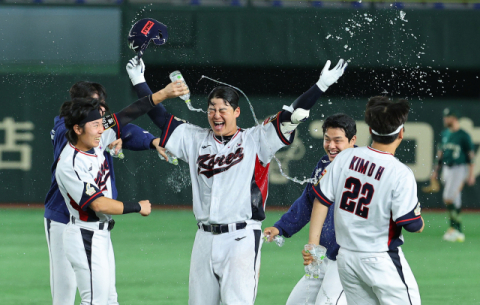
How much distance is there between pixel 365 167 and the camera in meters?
4.05

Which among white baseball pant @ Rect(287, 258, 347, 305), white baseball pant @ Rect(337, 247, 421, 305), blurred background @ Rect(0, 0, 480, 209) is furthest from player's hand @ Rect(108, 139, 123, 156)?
blurred background @ Rect(0, 0, 480, 209)

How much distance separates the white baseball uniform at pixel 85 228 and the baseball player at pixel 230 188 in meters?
0.57

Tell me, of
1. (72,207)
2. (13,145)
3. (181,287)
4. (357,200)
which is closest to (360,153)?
(357,200)

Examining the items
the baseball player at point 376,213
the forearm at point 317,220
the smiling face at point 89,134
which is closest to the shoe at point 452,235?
the baseball player at point 376,213

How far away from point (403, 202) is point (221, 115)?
138 cm

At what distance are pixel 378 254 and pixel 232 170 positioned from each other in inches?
45.1

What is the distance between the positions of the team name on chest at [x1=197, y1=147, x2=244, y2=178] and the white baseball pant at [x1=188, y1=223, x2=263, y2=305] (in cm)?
42

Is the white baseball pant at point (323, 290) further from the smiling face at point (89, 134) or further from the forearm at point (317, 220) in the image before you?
the smiling face at point (89, 134)

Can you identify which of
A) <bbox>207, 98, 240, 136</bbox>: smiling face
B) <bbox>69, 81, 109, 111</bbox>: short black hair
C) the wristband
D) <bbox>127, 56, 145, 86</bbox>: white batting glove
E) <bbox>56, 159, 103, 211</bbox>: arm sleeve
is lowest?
the wristband

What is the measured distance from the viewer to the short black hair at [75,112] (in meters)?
4.50

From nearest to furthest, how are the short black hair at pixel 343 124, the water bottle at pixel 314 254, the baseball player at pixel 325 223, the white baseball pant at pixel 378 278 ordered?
the white baseball pant at pixel 378 278, the water bottle at pixel 314 254, the baseball player at pixel 325 223, the short black hair at pixel 343 124

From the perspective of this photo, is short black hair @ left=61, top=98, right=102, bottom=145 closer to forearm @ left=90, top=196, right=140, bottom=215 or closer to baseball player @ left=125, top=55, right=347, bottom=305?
forearm @ left=90, top=196, right=140, bottom=215

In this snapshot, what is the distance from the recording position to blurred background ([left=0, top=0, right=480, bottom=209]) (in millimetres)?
13539

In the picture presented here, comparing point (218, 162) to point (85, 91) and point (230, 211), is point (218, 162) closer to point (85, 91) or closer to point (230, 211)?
point (230, 211)
